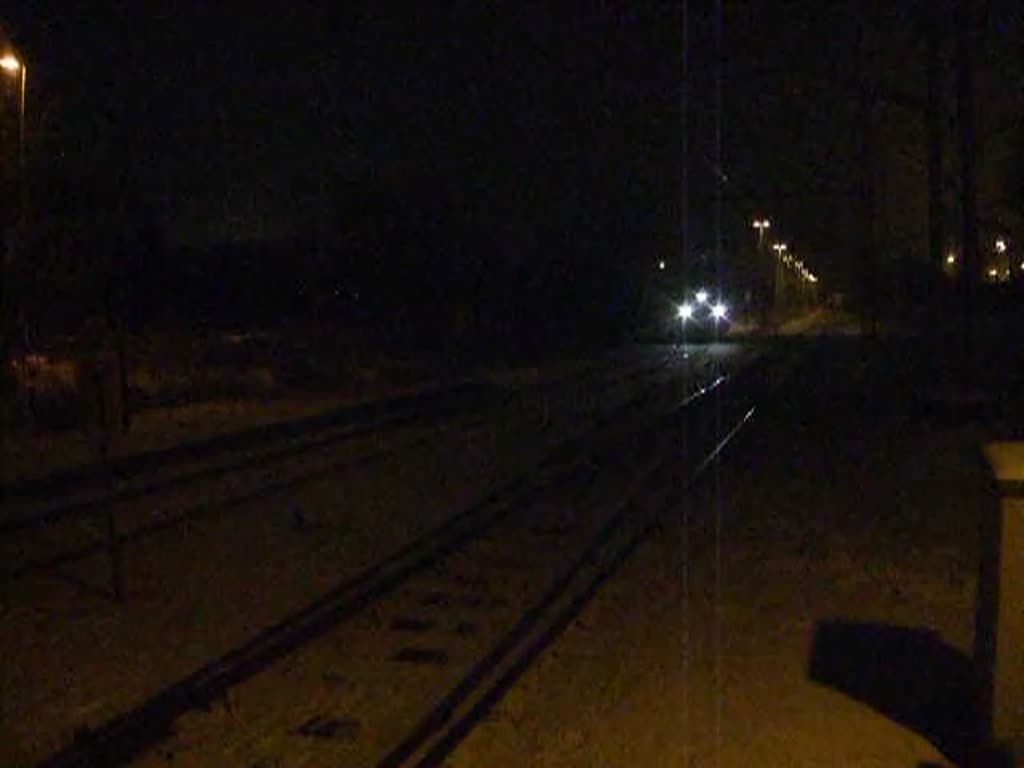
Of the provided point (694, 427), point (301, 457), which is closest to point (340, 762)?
point (301, 457)

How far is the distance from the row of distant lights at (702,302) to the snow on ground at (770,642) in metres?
70.9

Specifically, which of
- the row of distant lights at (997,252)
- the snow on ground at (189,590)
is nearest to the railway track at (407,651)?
the snow on ground at (189,590)

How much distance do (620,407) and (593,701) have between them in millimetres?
25292

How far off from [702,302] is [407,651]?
293 ft

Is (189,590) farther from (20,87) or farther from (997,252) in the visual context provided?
→ (997,252)

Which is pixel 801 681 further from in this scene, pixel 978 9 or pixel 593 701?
pixel 978 9

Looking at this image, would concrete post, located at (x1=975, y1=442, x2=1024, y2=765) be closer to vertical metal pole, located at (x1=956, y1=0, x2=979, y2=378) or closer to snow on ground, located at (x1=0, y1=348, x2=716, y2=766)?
snow on ground, located at (x1=0, y1=348, x2=716, y2=766)

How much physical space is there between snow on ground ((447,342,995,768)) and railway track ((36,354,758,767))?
306mm

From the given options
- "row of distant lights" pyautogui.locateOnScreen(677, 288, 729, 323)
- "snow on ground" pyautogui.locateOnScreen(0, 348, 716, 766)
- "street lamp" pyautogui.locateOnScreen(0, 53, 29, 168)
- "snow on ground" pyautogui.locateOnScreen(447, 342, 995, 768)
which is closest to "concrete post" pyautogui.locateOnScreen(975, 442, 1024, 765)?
"snow on ground" pyautogui.locateOnScreen(447, 342, 995, 768)

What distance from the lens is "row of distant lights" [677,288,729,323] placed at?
91950mm

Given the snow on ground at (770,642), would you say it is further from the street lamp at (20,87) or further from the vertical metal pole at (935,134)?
the street lamp at (20,87)

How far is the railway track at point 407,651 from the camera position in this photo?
865 centimetres

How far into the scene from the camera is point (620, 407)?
3475cm

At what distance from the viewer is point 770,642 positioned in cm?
1120
